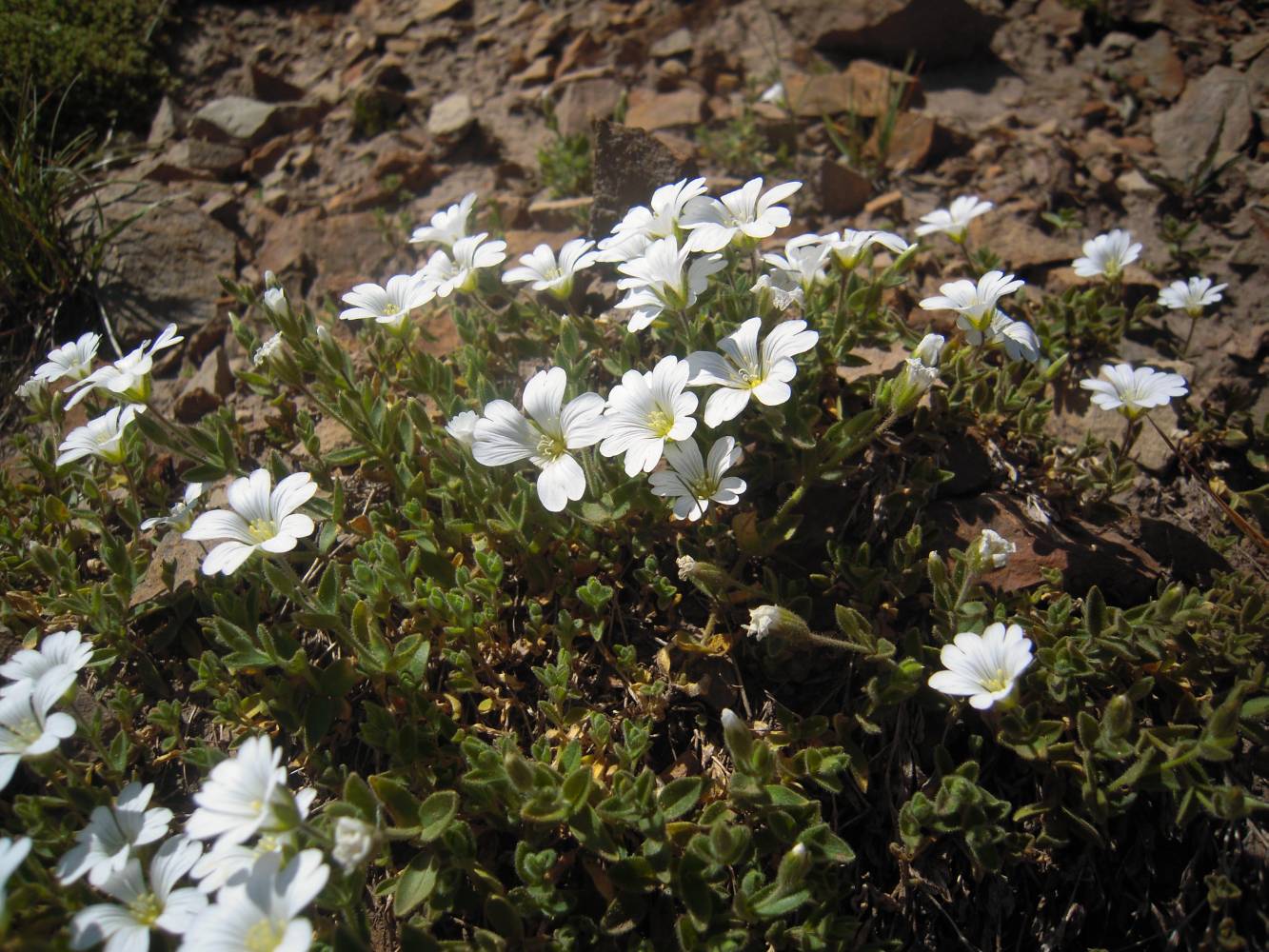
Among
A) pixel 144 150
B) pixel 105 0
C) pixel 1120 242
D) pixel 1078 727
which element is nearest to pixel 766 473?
pixel 1078 727

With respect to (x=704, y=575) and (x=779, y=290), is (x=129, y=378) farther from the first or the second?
(x=779, y=290)

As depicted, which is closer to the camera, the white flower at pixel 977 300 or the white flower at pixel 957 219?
the white flower at pixel 977 300

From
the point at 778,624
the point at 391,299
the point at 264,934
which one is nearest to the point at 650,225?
the point at 391,299

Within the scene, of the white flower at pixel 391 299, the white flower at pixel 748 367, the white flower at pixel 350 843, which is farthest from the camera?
the white flower at pixel 391 299

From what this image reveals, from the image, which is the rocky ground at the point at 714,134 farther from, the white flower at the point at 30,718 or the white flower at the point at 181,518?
the white flower at the point at 30,718

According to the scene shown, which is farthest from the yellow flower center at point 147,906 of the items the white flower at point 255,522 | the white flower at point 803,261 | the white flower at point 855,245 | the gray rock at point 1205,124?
the gray rock at point 1205,124

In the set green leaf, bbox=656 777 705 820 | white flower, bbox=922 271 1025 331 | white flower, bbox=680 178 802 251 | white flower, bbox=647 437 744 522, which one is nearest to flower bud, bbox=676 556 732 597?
white flower, bbox=647 437 744 522
